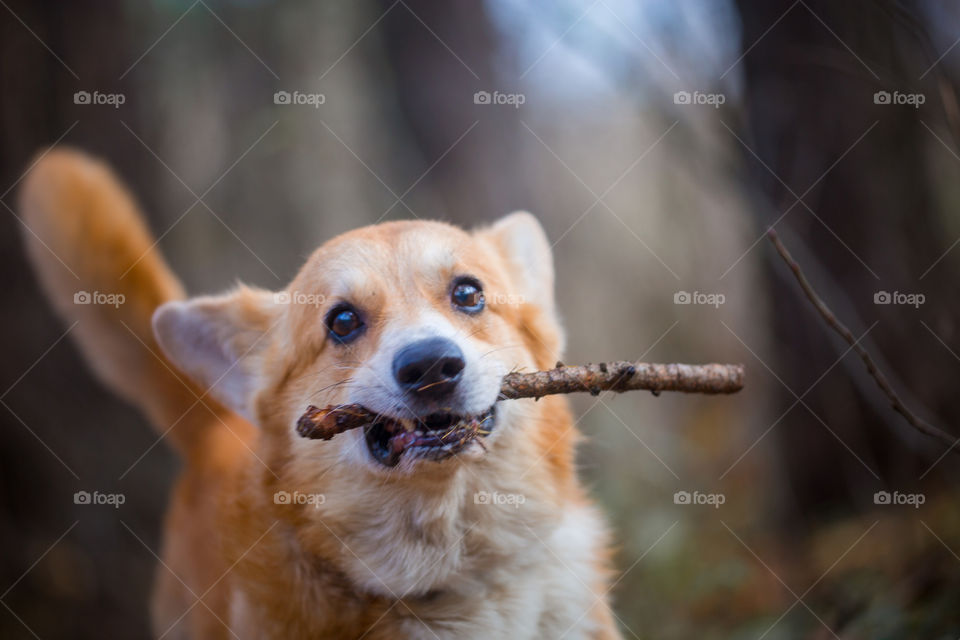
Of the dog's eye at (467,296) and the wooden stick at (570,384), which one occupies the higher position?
the dog's eye at (467,296)

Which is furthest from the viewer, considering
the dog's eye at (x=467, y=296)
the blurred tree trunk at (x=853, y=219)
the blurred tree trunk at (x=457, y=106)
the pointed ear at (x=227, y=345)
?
the blurred tree trunk at (x=457, y=106)

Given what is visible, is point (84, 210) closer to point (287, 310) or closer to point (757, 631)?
point (287, 310)

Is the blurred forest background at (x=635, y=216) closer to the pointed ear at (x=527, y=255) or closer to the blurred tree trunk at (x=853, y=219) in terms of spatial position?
the blurred tree trunk at (x=853, y=219)

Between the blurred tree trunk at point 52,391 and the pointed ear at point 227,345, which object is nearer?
the pointed ear at point 227,345

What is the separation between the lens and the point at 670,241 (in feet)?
15.7

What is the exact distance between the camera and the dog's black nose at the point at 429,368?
203cm

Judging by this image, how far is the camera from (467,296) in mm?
2562

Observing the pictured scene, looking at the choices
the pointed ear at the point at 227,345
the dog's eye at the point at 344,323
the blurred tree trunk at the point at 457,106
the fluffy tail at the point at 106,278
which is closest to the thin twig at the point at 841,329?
the dog's eye at the point at 344,323

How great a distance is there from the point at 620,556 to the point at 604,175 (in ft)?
7.67

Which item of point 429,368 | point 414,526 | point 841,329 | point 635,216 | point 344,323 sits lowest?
point 414,526

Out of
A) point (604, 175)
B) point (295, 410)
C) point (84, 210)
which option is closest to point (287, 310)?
point (295, 410)

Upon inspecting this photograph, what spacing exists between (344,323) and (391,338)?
1.13 ft

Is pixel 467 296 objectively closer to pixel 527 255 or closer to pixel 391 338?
pixel 391 338

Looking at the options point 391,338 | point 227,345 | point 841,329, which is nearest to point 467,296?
point 391,338
